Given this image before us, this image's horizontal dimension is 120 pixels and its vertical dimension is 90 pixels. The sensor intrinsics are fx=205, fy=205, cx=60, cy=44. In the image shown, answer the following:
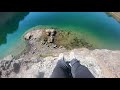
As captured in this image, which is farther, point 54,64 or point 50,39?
point 50,39

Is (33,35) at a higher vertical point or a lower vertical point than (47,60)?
higher

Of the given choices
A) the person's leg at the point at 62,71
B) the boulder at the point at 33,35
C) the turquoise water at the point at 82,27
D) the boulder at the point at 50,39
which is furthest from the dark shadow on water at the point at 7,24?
the person's leg at the point at 62,71

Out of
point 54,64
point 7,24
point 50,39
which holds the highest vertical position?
point 7,24

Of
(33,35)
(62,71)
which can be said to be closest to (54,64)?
(62,71)

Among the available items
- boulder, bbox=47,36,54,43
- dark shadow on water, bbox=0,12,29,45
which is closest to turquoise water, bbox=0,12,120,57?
dark shadow on water, bbox=0,12,29,45

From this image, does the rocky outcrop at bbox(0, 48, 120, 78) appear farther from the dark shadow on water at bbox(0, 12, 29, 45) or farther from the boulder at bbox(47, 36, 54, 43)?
the dark shadow on water at bbox(0, 12, 29, 45)

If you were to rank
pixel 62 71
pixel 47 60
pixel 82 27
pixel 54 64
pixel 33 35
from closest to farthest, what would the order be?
pixel 62 71 < pixel 54 64 < pixel 47 60 < pixel 33 35 < pixel 82 27

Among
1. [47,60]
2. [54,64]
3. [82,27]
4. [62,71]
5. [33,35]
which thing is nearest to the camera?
[62,71]

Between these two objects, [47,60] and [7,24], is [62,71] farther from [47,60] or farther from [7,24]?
[7,24]

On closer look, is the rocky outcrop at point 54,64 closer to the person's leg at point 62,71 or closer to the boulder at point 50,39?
the person's leg at point 62,71
